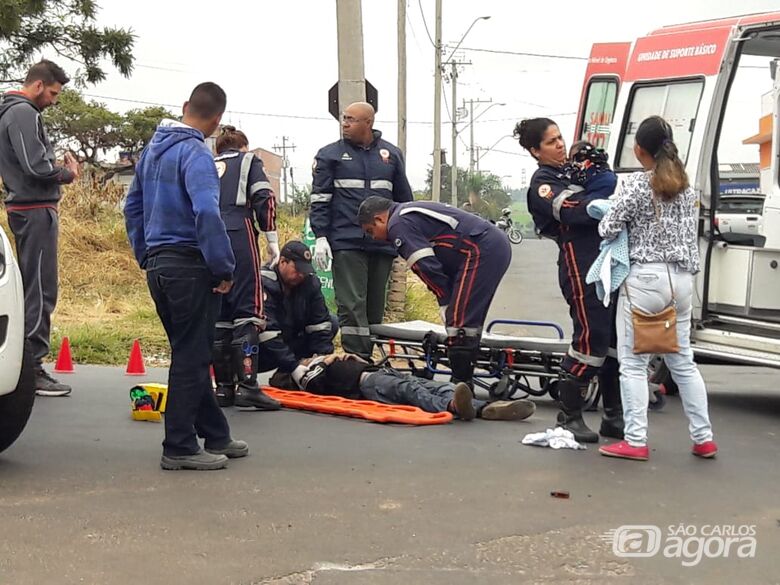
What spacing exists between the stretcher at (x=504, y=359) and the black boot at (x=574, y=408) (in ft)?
2.62

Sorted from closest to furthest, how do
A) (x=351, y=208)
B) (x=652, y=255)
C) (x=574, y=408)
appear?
(x=652, y=255) → (x=574, y=408) → (x=351, y=208)

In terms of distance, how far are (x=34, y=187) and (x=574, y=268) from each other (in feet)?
11.1

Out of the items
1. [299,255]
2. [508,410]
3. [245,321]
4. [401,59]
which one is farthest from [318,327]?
[401,59]

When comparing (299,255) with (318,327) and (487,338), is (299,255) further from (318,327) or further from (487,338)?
Answer: (487,338)

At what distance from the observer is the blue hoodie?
15.9 feet

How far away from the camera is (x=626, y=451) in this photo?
548cm

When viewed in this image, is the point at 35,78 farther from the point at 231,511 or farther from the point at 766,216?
the point at 766,216

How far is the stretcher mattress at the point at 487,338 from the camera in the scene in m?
6.91

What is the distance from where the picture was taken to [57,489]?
468 centimetres

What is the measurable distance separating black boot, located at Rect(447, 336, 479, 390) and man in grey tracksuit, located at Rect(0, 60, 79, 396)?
8.42 ft

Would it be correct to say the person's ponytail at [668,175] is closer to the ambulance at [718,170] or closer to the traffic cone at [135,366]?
the ambulance at [718,170]

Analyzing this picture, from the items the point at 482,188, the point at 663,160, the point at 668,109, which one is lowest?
the point at 663,160

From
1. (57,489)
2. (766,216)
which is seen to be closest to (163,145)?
(57,489)

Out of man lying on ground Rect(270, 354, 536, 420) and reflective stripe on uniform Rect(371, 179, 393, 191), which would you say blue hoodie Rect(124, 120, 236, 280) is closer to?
man lying on ground Rect(270, 354, 536, 420)
